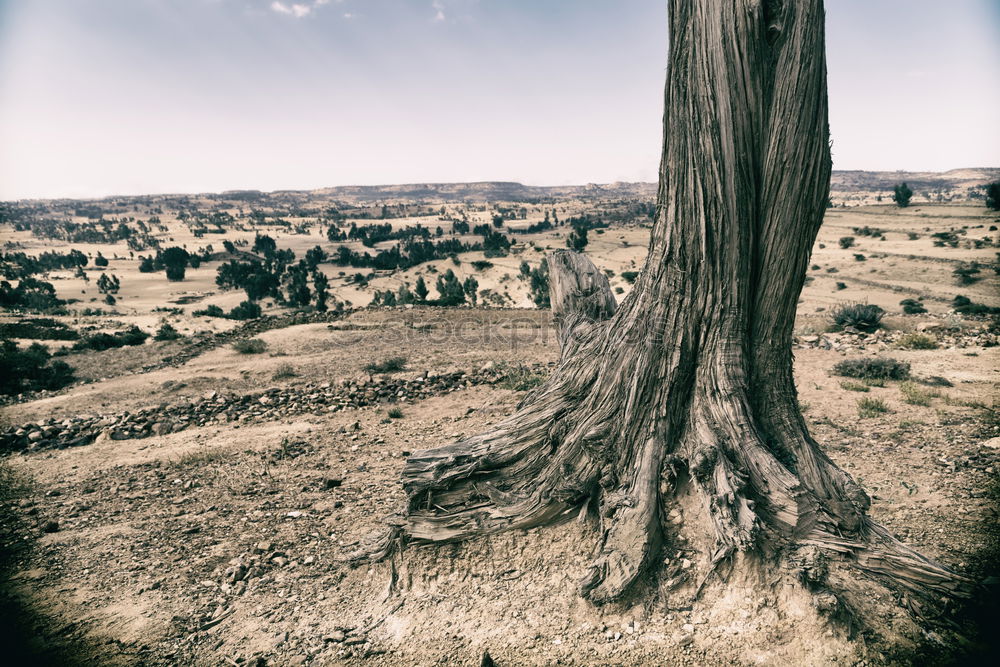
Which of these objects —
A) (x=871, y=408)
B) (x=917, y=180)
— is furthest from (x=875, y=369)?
(x=917, y=180)

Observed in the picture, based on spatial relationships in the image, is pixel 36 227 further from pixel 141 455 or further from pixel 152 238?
pixel 141 455

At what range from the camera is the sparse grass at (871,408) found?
6632 mm

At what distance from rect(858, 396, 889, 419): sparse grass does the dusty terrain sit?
0.11m

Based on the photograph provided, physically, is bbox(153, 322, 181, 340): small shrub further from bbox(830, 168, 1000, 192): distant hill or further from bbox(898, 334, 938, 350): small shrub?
bbox(830, 168, 1000, 192): distant hill

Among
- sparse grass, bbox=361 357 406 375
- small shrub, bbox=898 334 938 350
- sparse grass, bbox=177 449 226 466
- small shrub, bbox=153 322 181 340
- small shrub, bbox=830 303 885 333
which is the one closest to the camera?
sparse grass, bbox=177 449 226 466

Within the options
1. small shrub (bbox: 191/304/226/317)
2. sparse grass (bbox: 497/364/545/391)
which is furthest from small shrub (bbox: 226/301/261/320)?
sparse grass (bbox: 497/364/545/391)

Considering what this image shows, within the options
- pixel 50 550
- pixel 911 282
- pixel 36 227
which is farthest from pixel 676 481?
pixel 36 227

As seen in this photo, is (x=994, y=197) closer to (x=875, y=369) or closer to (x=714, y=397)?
(x=875, y=369)

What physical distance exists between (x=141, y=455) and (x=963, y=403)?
38.5ft

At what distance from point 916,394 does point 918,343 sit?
4.46 meters

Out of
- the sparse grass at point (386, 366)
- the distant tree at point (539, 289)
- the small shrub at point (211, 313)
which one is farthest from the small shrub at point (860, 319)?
the small shrub at point (211, 313)

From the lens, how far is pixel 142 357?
14.5 meters

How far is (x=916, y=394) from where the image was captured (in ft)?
23.2

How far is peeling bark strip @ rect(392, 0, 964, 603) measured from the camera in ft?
10.8
